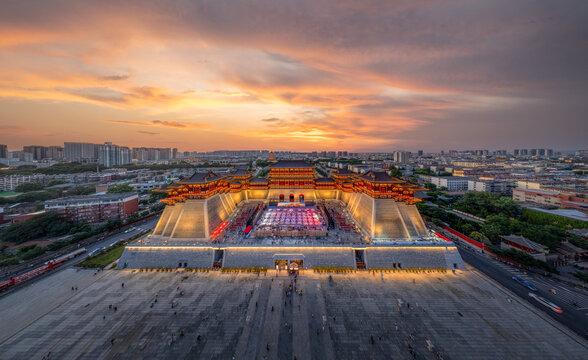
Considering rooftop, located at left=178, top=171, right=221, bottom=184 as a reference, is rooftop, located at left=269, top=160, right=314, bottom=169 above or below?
above

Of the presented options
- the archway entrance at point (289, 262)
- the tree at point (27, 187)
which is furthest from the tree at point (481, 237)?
the tree at point (27, 187)

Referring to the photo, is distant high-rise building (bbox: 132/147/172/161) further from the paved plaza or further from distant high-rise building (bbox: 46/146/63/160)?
the paved plaza

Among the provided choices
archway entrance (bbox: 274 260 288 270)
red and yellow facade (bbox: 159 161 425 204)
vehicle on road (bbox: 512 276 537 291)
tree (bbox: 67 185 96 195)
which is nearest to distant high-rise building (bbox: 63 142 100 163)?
tree (bbox: 67 185 96 195)

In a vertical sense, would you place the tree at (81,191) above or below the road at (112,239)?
above

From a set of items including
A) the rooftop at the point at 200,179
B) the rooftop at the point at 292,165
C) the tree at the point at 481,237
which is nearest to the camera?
the rooftop at the point at 200,179

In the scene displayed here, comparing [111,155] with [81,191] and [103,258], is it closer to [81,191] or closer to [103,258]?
[81,191]

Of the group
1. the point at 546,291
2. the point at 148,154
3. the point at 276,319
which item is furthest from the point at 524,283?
the point at 148,154

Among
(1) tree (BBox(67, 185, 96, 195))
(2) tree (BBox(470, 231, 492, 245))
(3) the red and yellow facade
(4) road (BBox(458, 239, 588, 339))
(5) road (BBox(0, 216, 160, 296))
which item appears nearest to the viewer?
(4) road (BBox(458, 239, 588, 339))

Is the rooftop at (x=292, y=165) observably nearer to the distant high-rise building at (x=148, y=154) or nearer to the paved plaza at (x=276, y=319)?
the paved plaza at (x=276, y=319)
